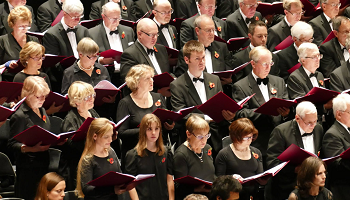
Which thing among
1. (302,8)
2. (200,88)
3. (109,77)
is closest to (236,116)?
(200,88)

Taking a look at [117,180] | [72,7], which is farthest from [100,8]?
[117,180]

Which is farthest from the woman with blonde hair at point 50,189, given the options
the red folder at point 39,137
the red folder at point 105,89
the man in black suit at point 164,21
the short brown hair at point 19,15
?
the man in black suit at point 164,21

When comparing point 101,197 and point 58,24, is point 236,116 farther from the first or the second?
point 58,24

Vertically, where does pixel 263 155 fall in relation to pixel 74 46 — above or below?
below

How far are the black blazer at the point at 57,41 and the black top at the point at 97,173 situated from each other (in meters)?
1.89

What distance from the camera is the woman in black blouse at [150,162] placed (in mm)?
4680

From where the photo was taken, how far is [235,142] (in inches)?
192

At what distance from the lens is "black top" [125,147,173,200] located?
4691 millimetres

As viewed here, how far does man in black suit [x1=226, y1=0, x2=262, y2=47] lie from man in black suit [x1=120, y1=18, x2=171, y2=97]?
1337 mm

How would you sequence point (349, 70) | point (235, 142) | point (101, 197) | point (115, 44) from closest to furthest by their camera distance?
point (101, 197) → point (235, 142) → point (349, 70) → point (115, 44)

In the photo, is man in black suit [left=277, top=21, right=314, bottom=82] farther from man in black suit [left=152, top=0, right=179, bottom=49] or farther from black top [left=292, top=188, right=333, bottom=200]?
black top [left=292, top=188, right=333, bottom=200]

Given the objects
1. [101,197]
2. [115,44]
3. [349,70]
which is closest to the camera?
[101,197]

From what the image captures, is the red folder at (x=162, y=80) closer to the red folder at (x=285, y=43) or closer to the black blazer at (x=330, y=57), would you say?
the red folder at (x=285, y=43)

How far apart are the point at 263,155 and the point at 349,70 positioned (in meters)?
1.40
